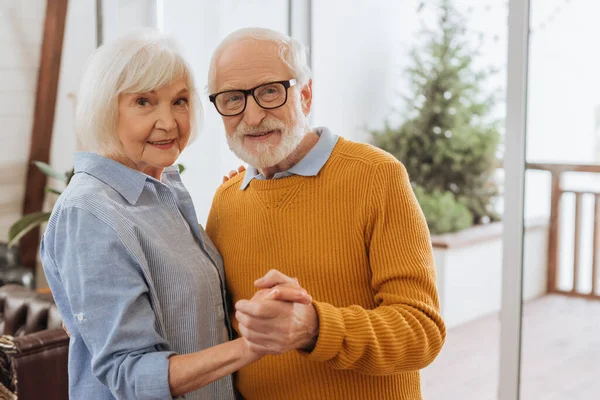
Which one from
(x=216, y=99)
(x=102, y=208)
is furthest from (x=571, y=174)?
(x=102, y=208)

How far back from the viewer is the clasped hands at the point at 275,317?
3.82 feet

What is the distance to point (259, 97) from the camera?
1.51 metres

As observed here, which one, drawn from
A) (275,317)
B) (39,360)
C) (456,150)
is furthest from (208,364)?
(456,150)

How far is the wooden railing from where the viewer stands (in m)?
2.61

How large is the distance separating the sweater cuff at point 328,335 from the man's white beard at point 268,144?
427 mm

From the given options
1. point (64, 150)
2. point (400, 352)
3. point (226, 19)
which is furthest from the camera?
point (64, 150)

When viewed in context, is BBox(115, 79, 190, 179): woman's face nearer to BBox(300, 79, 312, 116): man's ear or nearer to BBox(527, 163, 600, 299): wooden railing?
BBox(300, 79, 312, 116): man's ear

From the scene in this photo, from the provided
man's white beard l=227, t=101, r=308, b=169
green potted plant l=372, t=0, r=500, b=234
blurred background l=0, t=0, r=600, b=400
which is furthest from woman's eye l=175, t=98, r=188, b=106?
green potted plant l=372, t=0, r=500, b=234

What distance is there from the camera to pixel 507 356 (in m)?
2.76

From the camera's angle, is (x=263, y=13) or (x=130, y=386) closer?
(x=130, y=386)

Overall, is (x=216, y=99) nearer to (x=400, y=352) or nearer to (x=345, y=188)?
(x=345, y=188)

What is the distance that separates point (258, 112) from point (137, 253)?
437 mm

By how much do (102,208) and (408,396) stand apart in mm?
786

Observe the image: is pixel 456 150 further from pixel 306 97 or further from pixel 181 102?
pixel 181 102
